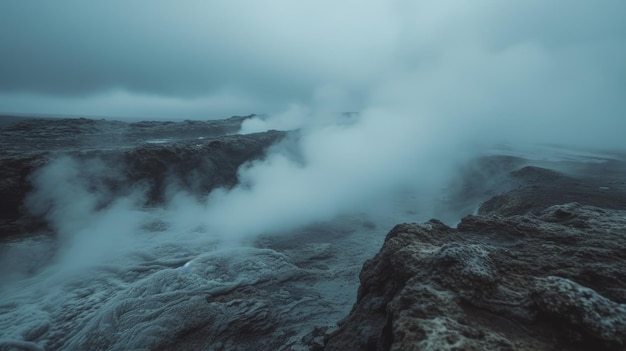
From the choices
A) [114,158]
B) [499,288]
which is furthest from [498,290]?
[114,158]

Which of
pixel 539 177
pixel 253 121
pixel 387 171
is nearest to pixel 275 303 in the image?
pixel 539 177

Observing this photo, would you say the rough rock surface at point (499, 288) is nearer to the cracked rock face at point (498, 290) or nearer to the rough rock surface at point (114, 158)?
the cracked rock face at point (498, 290)

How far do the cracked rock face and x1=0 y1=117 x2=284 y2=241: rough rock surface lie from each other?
12.8m

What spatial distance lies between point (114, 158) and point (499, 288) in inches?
633

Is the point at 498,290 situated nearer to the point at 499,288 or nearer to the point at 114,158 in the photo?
the point at 499,288

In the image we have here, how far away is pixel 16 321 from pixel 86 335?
6.43ft

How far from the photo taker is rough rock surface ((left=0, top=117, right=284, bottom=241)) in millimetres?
11633

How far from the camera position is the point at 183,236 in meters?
11.6

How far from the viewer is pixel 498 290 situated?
11.9 ft

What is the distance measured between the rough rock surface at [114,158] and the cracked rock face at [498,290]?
42.1 ft

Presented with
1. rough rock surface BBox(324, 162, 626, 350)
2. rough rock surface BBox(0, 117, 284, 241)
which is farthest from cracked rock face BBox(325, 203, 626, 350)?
rough rock surface BBox(0, 117, 284, 241)

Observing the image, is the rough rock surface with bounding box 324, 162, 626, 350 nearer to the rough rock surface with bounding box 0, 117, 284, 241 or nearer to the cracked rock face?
the cracked rock face

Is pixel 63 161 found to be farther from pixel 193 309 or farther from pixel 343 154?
pixel 343 154

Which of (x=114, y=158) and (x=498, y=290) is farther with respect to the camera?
(x=114, y=158)
